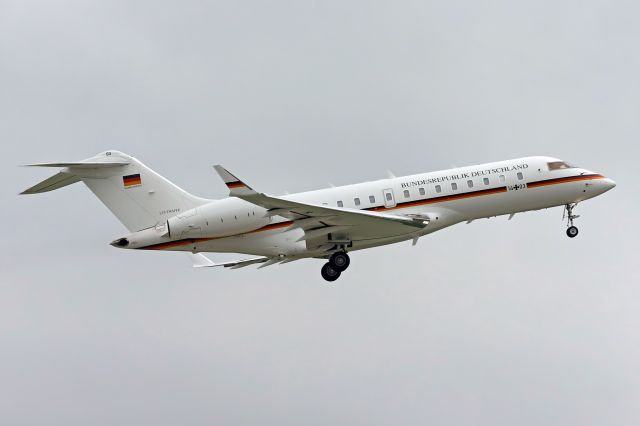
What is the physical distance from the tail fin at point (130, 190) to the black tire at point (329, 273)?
515 cm

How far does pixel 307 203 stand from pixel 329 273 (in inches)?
122

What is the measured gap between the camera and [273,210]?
120 ft

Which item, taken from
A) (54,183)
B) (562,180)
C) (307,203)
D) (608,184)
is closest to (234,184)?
(307,203)

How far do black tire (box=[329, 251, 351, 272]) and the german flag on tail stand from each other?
25.7ft

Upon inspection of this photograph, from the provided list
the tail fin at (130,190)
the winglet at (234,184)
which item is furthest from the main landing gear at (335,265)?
the winglet at (234,184)

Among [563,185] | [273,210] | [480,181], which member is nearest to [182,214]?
[273,210]

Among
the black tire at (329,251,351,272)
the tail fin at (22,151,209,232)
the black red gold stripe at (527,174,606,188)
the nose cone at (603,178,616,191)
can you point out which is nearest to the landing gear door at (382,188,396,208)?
the black tire at (329,251,351,272)

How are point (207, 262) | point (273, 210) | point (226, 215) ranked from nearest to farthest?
point (273, 210)
point (226, 215)
point (207, 262)

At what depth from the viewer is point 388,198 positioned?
39594 mm

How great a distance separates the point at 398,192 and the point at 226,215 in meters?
6.40

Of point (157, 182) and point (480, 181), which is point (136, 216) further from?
point (480, 181)

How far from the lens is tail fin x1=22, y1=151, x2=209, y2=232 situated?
131ft

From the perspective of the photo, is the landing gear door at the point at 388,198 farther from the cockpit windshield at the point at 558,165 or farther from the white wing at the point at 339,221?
the cockpit windshield at the point at 558,165

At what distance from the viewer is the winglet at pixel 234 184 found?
3366 centimetres
